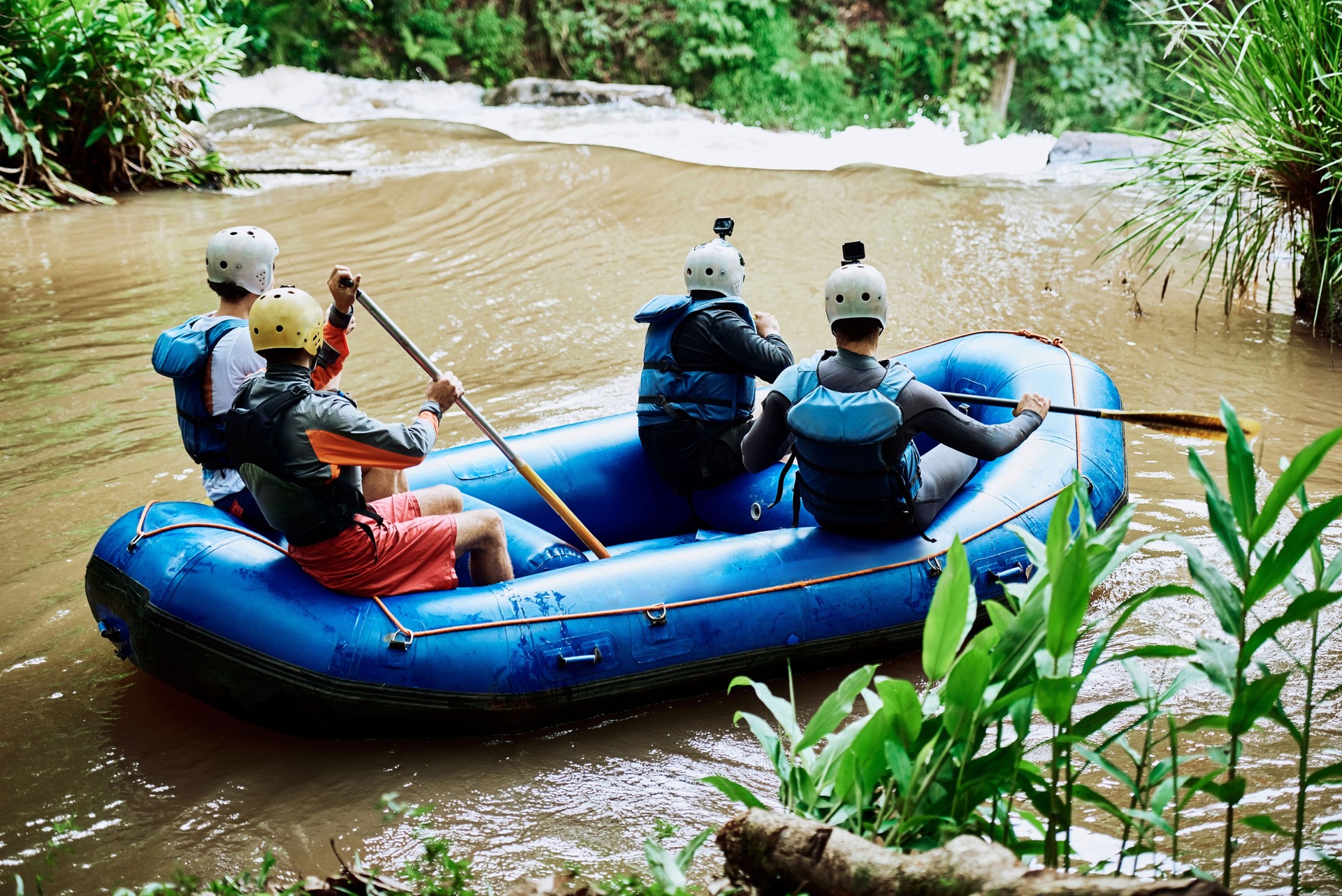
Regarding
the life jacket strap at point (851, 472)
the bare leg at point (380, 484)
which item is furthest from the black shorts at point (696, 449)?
the bare leg at point (380, 484)

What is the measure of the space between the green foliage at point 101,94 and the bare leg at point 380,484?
7.46m

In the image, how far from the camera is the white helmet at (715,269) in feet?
13.4

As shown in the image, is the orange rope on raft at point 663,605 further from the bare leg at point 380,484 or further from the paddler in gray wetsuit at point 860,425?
the bare leg at point 380,484

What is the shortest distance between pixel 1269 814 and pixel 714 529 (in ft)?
7.02

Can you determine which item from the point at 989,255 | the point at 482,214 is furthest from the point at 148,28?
the point at 989,255

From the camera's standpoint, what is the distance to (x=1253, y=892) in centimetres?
257

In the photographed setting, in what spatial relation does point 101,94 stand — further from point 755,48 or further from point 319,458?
point 755,48

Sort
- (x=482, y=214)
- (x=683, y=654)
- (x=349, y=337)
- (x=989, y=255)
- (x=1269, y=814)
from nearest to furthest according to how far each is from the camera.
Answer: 1. (x=1269, y=814)
2. (x=683, y=654)
3. (x=349, y=337)
4. (x=989, y=255)
5. (x=482, y=214)

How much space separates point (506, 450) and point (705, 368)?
777 mm

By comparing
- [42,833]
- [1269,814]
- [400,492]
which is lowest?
[42,833]

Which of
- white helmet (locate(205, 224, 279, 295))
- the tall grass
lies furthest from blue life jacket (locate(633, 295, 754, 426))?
the tall grass

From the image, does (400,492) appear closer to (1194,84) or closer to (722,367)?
(722,367)

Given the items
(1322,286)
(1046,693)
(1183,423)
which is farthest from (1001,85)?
(1046,693)

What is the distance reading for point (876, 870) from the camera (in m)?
1.89
